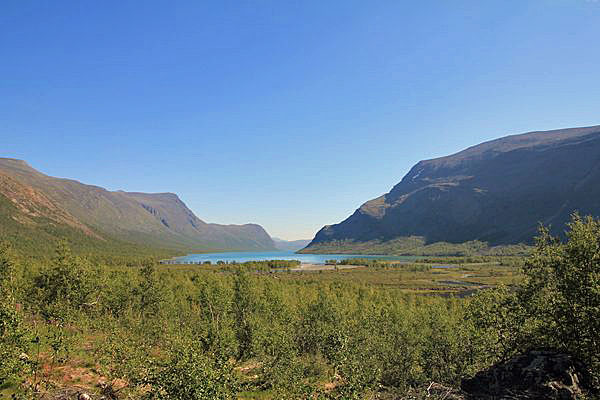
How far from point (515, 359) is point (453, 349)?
2175 cm

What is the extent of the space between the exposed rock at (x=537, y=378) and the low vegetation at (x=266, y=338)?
1.24 meters

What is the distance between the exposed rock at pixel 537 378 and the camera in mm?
21531

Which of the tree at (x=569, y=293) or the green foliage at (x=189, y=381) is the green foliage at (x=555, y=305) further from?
the green foliage at (x=189, y=381)

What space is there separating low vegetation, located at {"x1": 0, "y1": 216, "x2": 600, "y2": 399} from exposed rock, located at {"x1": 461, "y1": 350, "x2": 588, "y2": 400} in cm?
124

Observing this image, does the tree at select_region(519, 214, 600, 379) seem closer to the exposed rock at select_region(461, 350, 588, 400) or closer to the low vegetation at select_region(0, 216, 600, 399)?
the low vegetation at select_region(0, 216, 600, 399)

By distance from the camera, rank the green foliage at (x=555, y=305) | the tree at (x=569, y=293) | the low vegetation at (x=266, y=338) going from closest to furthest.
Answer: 1. the low vegetation at (x=266, y=338)
2. the tree at (x=569, y=293)
3. the green foliage at (x=555, y=305)

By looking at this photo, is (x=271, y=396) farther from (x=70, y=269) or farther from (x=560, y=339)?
(x=70, y=269)

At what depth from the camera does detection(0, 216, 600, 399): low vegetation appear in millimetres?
18641

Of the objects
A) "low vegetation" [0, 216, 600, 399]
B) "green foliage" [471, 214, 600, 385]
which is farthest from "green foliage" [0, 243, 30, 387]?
"green foliage" [471, 214, 600, 385]

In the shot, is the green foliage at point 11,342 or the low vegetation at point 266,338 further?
the low vegetation at point 266,338

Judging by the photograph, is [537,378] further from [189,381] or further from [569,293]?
[189,381]

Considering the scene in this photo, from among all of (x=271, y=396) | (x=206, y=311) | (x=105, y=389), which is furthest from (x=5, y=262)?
(x=271, y=396)

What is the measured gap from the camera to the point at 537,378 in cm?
2266

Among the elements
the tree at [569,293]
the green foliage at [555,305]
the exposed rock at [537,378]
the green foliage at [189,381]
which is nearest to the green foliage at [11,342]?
the green foliage at [189,381]
